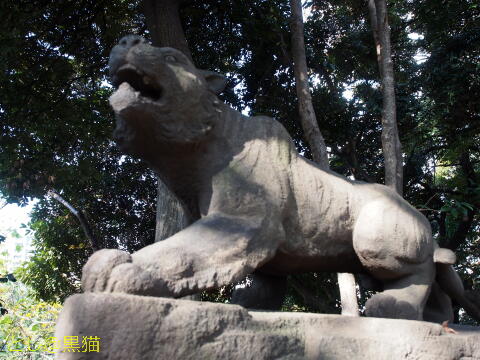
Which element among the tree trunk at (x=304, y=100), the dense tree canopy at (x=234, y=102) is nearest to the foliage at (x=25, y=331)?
the dense tree canopy at (x=234, y=102)

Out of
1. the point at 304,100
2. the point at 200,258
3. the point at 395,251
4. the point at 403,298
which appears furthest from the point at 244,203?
the point at 304,100

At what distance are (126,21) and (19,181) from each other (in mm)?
3145

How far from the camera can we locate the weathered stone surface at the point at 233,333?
5.55 feet

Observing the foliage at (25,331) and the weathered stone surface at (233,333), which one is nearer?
the weathered stone surface at (233,333)

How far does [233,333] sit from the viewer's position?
1.92 metres

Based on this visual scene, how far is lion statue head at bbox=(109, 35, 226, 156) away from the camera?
2297 millimetres

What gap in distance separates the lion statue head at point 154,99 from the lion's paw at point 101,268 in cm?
68

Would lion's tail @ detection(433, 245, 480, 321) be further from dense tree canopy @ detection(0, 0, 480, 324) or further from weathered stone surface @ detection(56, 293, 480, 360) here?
dense tree canopy @ detection(0, 0, 480, 324)

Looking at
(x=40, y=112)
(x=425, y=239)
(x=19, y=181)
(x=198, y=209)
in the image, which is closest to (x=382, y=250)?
(x=425, y=239)

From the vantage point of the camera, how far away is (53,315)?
1072 cm

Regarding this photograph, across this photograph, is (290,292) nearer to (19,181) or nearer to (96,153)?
(96,153)

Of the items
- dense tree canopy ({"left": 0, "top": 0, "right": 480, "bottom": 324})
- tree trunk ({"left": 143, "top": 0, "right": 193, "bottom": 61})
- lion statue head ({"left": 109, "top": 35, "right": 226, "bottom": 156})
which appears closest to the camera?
lion statue head ({"left": 109, "top": 35, "right": 226, "bottom": 156})

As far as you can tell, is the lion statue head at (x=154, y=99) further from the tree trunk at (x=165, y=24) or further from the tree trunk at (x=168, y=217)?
the tree trunk at (x=165, y=24)

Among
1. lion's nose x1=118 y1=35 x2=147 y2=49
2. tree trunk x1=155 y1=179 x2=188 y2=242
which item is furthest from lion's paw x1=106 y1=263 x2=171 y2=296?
tree trunk x1=155 y1=179 x2=188 y2=242
